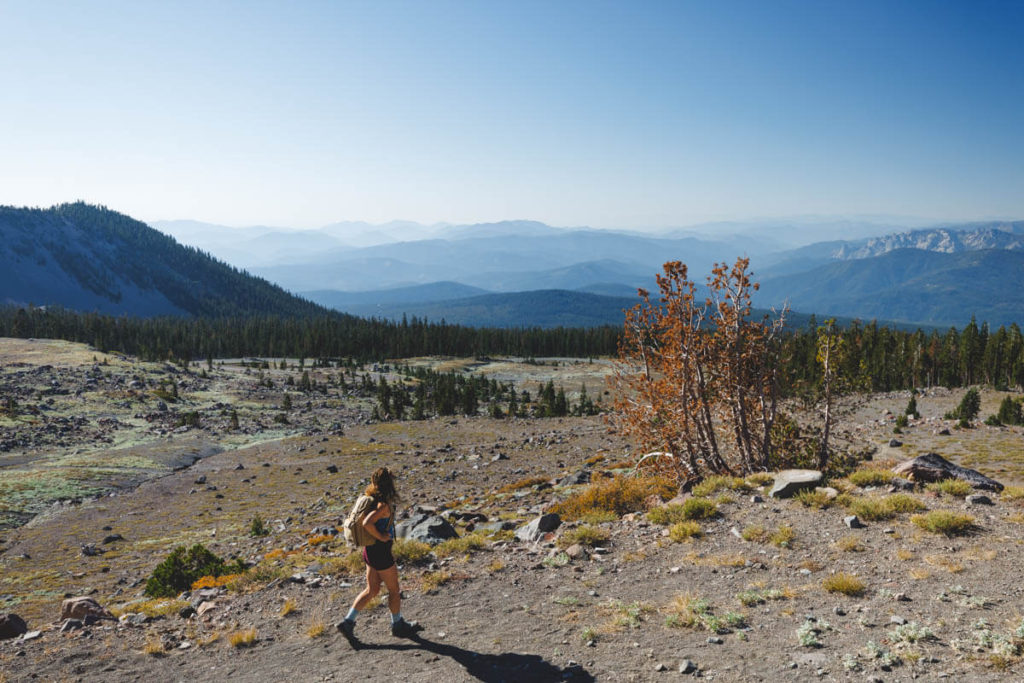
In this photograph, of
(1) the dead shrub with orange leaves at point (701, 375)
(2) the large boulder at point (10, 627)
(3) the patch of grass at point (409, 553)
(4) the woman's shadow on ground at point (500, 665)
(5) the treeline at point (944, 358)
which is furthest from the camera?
(5) the treeline at point (944, 358)

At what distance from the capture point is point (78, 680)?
→ 923cm

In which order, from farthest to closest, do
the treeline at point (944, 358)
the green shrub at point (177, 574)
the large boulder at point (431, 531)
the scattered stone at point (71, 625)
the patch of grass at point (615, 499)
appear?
1. the treeline at point (944, 358)
2. the patch of grass at point (615, 499)
3. the green shrub at point (177, 574)
4. the large boulder at point (431, 531)
5. the scattered stone at point (71, 625)

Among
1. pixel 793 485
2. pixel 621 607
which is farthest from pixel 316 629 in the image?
pixel 793 485

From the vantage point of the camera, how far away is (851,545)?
11.7 meters

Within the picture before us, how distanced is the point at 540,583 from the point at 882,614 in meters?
6.50

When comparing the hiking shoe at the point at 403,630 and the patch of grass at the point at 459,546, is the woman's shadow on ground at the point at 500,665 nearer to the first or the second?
the hiking shoe at the point at 403,630

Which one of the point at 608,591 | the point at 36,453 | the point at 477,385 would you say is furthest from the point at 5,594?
the point at 477,385

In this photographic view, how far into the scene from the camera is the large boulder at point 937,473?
14663 millimetres

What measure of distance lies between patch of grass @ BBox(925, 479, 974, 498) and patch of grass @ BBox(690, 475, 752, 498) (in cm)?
460

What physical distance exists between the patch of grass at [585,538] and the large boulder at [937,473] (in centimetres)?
927

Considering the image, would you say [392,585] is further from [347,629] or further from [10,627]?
[10,627]

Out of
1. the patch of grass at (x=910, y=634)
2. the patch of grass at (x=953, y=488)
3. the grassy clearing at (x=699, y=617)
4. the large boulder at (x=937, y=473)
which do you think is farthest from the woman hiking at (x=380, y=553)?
the large boulder at (x=937, y=473)

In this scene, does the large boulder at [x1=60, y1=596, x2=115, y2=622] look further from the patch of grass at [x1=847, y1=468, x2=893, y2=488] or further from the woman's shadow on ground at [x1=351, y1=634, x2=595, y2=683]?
the patch of grass at [x1=847, y1=468, x2=893, y2=488]

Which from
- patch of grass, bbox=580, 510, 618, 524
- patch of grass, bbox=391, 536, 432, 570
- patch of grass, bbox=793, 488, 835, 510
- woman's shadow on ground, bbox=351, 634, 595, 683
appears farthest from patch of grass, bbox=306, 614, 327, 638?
patch of grass, bbox=793, 488, 835, 510
